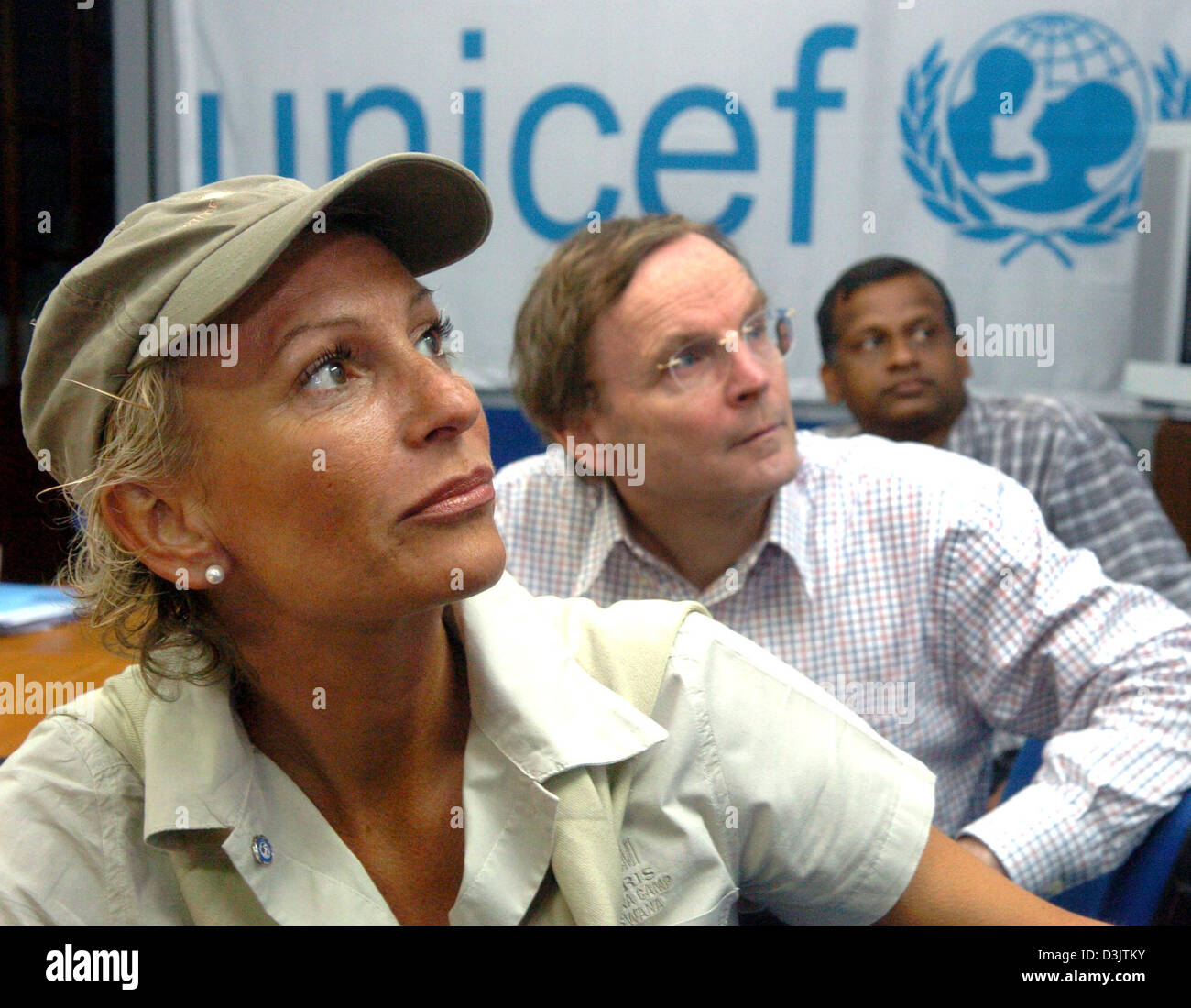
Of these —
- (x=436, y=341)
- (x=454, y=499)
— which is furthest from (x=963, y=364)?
(x=454, y=499)

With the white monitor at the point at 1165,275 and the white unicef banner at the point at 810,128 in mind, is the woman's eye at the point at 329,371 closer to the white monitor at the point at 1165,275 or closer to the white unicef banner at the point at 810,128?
the white unicef banner at the point at 810,128

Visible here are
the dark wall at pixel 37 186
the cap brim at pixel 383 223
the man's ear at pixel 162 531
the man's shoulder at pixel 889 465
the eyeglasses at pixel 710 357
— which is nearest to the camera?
the cap brim at pixel 383 223

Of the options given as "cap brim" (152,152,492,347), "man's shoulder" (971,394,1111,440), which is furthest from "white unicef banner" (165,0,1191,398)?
"cap brim" (152,152,492,347)

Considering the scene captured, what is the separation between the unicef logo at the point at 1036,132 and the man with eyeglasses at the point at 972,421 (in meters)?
0.35

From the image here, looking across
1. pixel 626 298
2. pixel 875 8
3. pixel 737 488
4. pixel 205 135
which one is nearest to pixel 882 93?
pixel 875 8

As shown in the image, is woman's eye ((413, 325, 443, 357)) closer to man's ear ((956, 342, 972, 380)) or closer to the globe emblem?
man's ear ((956, 342, 972, 380))

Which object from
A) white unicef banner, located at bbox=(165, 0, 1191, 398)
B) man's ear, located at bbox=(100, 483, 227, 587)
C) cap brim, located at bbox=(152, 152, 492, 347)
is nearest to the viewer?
cap brim, located at bbox=(152, 152, 492, 347)

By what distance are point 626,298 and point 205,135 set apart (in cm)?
199

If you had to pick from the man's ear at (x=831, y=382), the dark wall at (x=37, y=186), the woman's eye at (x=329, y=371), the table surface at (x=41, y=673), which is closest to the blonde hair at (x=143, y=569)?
the woman's eye at (x=329, y=371)

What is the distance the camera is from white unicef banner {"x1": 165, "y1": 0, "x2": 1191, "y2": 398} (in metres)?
2.92

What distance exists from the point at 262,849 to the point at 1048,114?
9.01ft

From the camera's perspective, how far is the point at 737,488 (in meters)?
1.75

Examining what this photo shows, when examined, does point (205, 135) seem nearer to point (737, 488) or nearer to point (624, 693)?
point (737, 488)

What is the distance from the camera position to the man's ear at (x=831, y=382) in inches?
110
